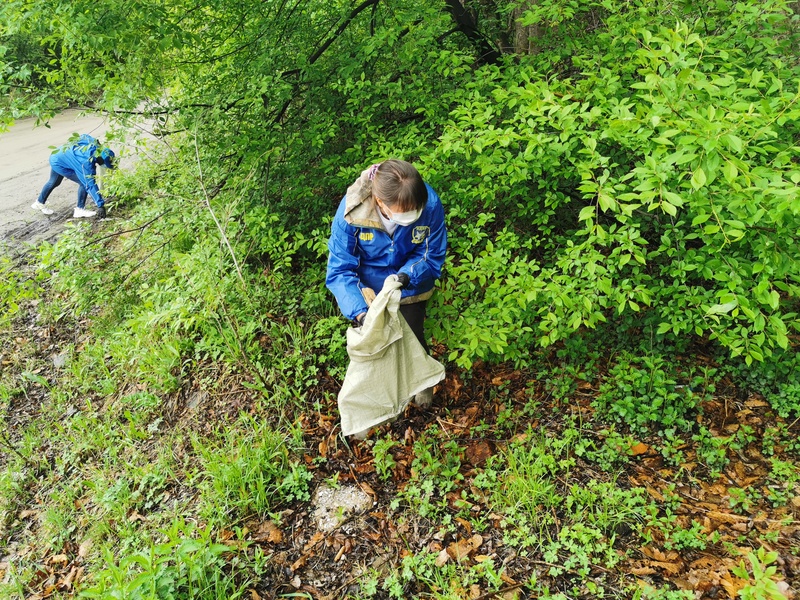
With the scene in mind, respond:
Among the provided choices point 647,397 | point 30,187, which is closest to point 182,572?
point 647,397

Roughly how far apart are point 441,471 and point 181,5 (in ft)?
11.8

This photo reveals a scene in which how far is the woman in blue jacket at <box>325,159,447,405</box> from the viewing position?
8.48 ft

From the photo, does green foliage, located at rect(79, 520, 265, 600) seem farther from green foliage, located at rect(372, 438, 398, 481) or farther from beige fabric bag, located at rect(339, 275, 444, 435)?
beige fabric bag, located at rect(339, 275, 444, 435)

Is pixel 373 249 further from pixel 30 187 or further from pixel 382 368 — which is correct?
pixel 30 187

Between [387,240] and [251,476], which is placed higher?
[387,240]

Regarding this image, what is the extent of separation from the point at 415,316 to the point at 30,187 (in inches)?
310

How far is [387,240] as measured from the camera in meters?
2.89

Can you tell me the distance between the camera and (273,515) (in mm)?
2840

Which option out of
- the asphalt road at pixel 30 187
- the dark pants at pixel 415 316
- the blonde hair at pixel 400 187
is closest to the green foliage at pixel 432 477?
the dark pants at pixel 415 316

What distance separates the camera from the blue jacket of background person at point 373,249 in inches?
109

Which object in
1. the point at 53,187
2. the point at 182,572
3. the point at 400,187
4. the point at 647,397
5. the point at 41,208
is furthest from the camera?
the point at 41,208

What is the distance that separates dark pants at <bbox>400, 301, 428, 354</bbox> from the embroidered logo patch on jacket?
1.35 feet

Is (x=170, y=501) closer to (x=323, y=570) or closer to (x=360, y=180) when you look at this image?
(x=323, y=570)

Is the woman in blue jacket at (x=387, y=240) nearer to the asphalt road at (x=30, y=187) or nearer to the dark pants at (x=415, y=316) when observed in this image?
the dark pants at (x=415, y=316)
